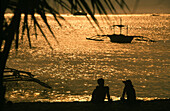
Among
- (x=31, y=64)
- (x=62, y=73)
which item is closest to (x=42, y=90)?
(x=62, y=73)

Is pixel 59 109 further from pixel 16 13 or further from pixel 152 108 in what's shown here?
pixel 16 13

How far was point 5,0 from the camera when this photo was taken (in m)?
2.79

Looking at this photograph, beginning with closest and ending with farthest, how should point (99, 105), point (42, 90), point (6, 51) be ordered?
point (6, 51), point (99, 105), point (42, 90)

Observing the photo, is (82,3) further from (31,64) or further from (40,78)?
(31,64)

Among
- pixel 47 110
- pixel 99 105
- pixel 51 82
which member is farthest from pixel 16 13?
pixel 51 82

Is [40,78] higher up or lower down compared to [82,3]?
lower down

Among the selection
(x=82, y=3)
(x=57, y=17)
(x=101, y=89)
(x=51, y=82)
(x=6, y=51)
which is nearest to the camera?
(x=82, y=3)

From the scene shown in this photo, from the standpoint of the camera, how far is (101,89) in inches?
351

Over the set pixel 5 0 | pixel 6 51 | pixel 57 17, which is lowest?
pixel 6 51

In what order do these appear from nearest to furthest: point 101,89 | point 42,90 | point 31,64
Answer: point 101,89 < point 42,90 < point 31,64

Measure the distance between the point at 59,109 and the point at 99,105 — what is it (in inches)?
51.7

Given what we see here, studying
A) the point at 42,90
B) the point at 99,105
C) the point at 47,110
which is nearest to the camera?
the point at 47,110

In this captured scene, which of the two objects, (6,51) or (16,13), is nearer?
(16,13)

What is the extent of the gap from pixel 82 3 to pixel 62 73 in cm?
4889
